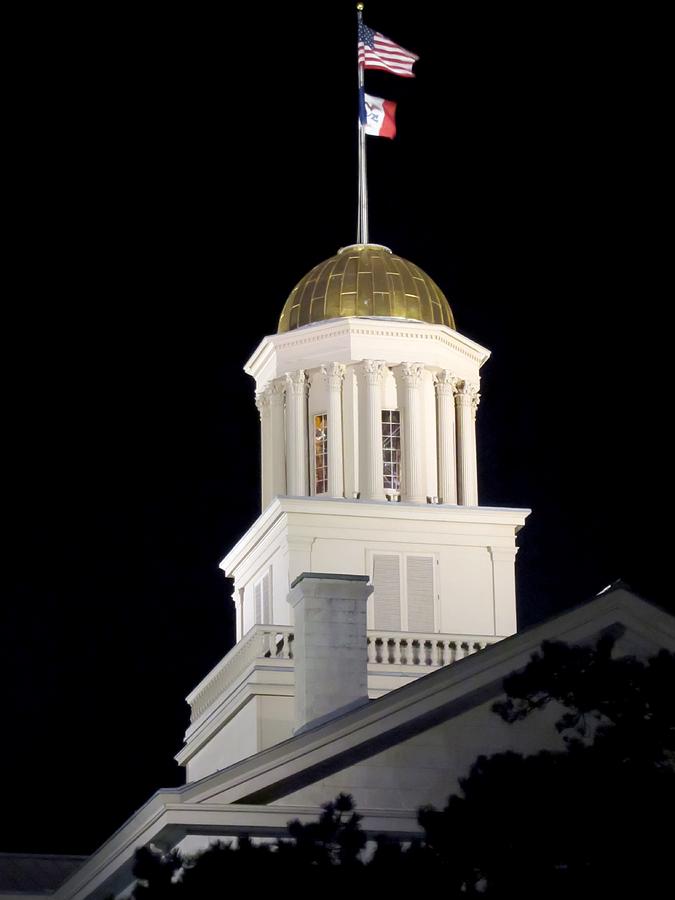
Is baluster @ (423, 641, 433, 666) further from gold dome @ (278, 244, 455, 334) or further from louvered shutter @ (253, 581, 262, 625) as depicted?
gold dome @ (278, 244, 455, 334)

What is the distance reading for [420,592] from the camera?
4888cm

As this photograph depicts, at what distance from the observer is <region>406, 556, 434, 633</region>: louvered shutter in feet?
160

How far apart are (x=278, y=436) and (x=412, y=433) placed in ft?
9.11

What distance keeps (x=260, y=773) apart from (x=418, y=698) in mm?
2358

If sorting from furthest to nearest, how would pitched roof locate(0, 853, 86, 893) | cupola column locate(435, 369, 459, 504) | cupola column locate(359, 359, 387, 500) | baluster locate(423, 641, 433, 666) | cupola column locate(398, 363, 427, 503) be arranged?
cupola column locate(435, 369, 459, 504), cupola column locate(398, 363, 427, 503), cupola column locate(359, 359, 387, 500), baluster locate(423, 641, 433, 666), pitched roof locate(0, 853, 86, 893)

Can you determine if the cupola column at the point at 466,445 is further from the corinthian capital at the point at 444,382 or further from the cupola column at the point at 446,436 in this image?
the corinthian capital at the point at 444,382

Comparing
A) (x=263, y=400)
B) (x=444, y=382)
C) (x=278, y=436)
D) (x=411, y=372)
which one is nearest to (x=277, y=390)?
(x=263, y=400)

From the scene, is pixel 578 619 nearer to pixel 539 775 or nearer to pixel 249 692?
pixel 539 775

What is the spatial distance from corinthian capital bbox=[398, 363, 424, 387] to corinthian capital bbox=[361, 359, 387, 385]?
41 cm

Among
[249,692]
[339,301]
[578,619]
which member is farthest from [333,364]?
[578,619]

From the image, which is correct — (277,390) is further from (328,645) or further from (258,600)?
(328,645)

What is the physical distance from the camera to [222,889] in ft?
81.7

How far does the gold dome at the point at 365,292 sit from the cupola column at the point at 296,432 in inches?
45.7

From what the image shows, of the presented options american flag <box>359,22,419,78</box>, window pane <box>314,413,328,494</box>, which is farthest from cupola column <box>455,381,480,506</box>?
american flag <box>359,22,419,78</box>
